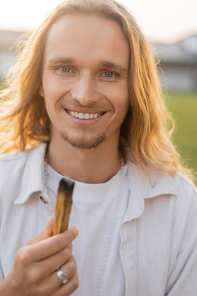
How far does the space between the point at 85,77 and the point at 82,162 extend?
726 mm

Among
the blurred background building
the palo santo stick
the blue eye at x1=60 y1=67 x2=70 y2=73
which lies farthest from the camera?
the blurred background building

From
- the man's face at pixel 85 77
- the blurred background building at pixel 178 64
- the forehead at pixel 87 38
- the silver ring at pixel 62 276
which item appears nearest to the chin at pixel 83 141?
the man's face at pixel 85 77

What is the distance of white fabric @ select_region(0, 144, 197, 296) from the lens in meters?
2.32

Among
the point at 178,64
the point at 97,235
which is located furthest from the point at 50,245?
the point at 178,64

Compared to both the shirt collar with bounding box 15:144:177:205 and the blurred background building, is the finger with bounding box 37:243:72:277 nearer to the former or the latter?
the shirt collar with bounding box 15:144:177:205

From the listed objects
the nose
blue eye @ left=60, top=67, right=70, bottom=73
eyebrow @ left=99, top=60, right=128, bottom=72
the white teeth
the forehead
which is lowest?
the white teeth

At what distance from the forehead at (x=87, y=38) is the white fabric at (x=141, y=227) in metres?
0.91

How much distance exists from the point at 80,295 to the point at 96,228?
0.49 metres

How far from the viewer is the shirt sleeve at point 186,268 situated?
7.87ft

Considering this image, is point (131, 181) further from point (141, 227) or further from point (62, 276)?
point (62, 276)

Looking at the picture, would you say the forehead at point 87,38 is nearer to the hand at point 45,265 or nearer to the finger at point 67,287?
the hand at point 45,265

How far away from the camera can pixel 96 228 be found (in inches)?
96.3

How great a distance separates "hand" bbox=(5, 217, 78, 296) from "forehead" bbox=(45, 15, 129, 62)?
4.19ft

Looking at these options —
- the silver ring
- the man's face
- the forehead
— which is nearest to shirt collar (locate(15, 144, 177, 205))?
the man's face
